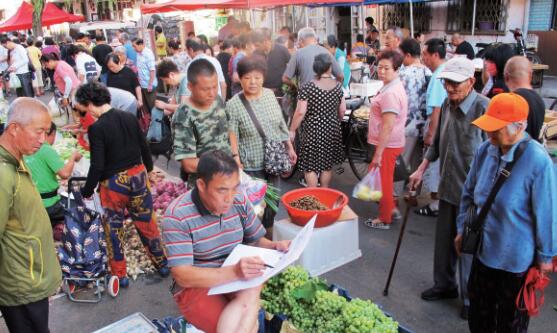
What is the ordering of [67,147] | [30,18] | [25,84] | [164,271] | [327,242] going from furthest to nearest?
[30,18]
[25,84]
[67,147]
[164,271]
[327,242]

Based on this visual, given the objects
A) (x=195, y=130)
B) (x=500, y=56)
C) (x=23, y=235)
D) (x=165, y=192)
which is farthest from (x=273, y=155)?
(x=500, y=56)

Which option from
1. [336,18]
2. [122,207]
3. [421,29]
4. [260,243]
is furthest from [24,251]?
[336,18]

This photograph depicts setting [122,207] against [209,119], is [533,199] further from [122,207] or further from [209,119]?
[122,207]

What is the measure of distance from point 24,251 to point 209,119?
1744 mm

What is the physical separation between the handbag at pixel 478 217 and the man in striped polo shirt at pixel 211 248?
1.18 metres

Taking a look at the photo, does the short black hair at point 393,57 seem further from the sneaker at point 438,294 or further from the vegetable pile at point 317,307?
A: the vegetable pile at point 317,307

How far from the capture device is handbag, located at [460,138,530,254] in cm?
270

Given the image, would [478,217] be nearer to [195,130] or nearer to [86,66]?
[195,130]

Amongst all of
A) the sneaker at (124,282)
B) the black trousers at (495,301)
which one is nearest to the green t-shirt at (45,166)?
the sneaker at (124,282)

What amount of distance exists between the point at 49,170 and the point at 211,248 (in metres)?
2.31

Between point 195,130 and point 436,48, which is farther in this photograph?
point 436,48

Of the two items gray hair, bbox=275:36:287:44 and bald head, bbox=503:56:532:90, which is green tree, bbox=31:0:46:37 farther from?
bald head, bbox=503:56:532:90

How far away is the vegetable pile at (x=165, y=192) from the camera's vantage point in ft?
19.1

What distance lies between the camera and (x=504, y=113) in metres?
2.65
